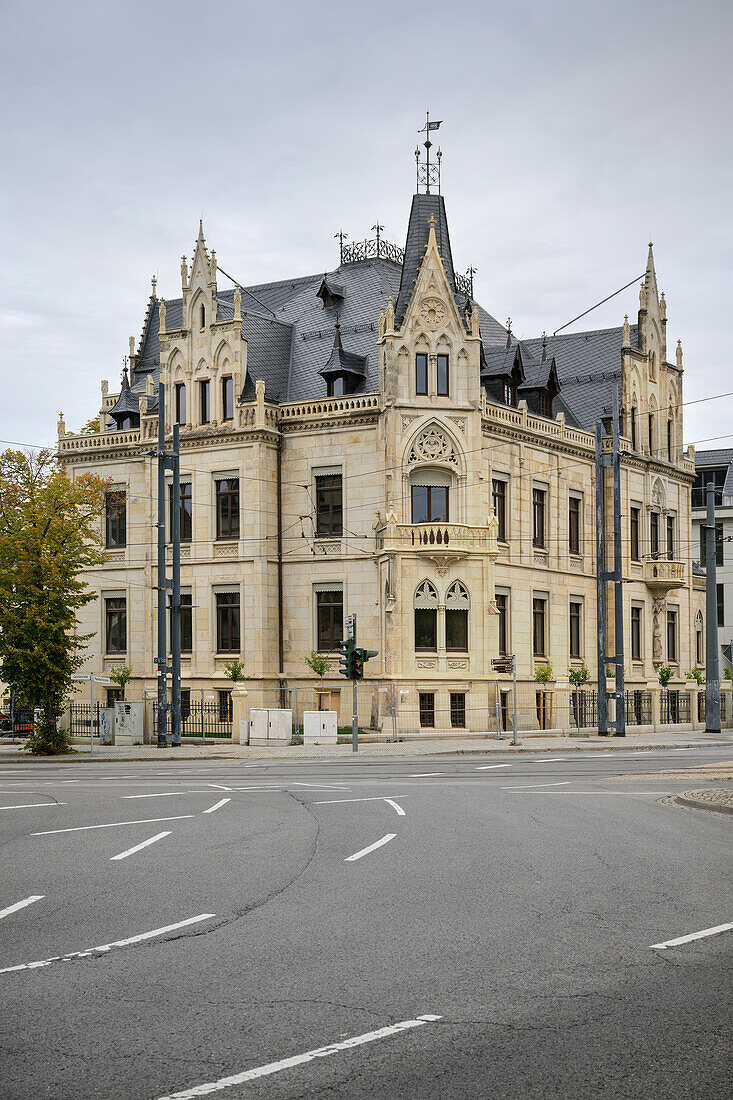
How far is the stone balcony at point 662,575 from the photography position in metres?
59.0

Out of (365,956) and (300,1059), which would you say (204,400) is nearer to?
(365,956)

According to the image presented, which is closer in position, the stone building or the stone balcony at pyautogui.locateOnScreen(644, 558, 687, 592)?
the stone building

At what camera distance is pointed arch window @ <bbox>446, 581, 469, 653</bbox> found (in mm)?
46719

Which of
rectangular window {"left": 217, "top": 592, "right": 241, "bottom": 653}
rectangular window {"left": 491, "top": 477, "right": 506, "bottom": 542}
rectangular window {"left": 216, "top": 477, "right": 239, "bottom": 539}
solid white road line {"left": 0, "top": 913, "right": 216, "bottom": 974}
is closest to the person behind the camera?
solid white road line {"left": 0, "top": 913, "right": 216, "bottom": 974}

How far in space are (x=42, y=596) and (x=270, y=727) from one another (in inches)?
358

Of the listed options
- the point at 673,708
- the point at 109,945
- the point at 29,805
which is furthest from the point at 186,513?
the point at 109,945

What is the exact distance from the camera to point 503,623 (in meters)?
50.4

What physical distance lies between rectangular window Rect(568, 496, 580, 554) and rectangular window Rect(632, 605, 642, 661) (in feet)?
17.4

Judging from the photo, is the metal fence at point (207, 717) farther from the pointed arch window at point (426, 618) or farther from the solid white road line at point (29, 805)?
the solid white road line at point (29, 805)

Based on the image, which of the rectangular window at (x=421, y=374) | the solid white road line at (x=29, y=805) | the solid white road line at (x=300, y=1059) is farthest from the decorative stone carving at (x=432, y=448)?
the solid white road line at (x=300, y=1059)

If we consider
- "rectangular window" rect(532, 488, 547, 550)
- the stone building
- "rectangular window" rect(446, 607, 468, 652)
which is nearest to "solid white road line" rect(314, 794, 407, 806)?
the stone building

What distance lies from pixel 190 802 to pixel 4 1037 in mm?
13485

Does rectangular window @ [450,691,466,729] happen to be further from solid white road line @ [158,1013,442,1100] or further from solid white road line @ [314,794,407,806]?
solid white road line @ [158,1013,442,1100]

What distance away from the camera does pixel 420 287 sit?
155 feet
